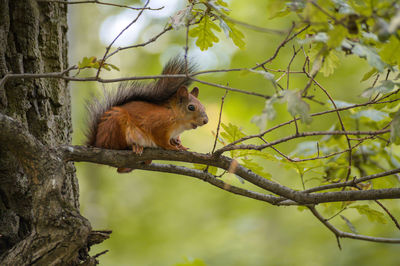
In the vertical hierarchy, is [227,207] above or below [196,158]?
above

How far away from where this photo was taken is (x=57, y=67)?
2.20 metres

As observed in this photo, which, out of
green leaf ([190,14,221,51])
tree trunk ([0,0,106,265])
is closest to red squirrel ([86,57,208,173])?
tree trunk ([0,0,106,265])

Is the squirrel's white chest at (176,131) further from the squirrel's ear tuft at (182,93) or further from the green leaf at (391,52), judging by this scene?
the green leaf at (391,52)

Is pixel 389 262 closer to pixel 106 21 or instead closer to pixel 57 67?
pixel 57 67

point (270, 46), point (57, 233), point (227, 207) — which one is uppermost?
point (270, 46)

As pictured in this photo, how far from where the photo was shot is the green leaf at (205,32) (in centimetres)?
197

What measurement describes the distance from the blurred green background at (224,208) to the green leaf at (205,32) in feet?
7.67

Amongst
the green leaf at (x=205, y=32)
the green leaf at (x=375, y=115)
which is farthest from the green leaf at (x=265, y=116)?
the green leaf at (x=375, y=115)

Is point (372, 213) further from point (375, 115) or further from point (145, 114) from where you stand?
point (145, 114)

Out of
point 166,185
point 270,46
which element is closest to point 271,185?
point 270,46

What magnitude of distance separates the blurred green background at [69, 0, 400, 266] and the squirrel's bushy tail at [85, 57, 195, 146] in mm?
1546

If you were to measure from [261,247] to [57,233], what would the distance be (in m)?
4.12

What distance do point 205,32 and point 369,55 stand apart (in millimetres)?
873

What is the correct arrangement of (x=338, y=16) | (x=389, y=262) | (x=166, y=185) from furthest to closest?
(x=166, y=185)
(x=389, y=262)
(x=338, y=16)
